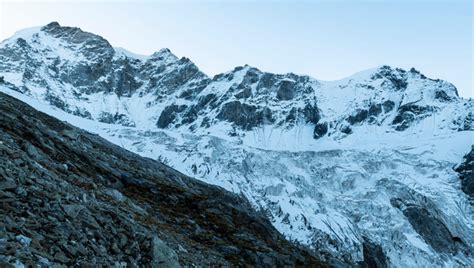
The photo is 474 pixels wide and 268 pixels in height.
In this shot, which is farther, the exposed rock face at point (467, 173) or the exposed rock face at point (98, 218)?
the exposed rock face at point (467, 173)

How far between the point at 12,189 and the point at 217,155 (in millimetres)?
134141

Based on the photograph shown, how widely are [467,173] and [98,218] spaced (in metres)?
176

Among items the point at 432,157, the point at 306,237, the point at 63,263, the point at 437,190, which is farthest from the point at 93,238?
the point at 432,157

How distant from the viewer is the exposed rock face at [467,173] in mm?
160625

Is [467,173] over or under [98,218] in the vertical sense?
under

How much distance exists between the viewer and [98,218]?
578 inches

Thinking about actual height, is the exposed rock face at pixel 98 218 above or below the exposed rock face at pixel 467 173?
above

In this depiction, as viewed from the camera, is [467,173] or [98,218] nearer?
[98,218]

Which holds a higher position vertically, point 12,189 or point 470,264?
point 12,189

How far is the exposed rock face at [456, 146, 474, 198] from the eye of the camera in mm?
160625

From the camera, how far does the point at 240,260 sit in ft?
69.8

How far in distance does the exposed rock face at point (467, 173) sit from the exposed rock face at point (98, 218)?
5945 inches

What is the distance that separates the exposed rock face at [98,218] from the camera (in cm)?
1220

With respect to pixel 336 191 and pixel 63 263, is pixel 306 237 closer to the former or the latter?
pixel 336 191
